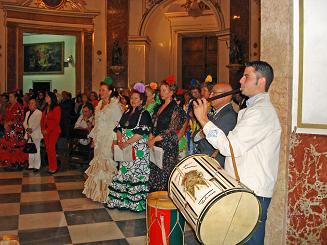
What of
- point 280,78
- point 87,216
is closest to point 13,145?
point 87,216

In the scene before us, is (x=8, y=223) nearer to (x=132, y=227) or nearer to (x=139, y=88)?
(x=132, y=227)

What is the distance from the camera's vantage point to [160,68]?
629 inches

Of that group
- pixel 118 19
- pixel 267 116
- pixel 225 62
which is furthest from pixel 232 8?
pixel 267 116

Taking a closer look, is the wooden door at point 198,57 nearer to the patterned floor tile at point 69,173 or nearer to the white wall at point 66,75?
the white wall at point 66,75

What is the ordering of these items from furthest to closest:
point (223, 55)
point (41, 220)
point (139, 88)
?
point (223, 55)
point (139, 88)
point (41, 220)

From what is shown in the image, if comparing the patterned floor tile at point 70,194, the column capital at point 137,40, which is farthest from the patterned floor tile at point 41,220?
the column capital at point 137,40

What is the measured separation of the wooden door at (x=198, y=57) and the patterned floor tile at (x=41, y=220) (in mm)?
12089

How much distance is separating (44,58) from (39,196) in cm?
1300

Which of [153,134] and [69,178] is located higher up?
[153,134]

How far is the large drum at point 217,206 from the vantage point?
2123 millimetres

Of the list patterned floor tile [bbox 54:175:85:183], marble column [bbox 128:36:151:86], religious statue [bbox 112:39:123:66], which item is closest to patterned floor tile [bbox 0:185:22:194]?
patterned floor tile [bbox 54:175:85:183]

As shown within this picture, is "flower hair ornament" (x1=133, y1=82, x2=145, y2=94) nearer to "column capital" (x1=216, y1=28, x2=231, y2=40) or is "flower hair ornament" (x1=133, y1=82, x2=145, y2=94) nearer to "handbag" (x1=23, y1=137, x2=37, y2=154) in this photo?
"handbag" (x1=23, y1=137, x2=37, y2=154)

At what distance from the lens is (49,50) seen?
17.4 meters

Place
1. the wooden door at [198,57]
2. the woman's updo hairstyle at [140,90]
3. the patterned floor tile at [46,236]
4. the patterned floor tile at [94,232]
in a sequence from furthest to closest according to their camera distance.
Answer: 1. the wooden door at [198,57]
2. the woman's updo hairstyle at [140,90]
3. the patterned floor tile at [94,232]
4. the patterned floor tile at [46,236]
